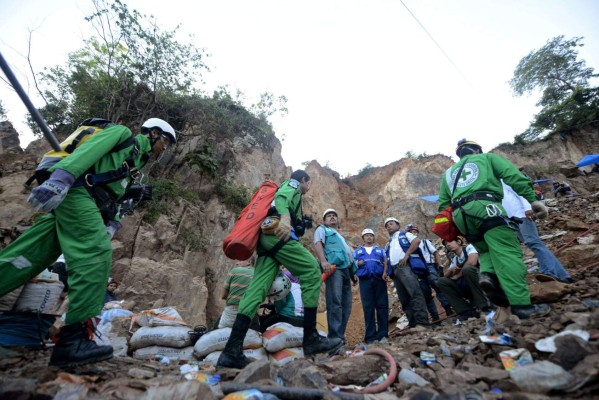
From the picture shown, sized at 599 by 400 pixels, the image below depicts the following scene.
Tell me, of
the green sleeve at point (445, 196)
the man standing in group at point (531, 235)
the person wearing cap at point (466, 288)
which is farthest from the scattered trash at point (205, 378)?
the man standing in group at point (531, 235)

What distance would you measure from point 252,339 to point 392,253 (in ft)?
9.54

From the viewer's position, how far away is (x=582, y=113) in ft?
63.7

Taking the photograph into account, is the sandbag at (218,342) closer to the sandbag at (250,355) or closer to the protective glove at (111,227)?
the sandbag at (250,355)

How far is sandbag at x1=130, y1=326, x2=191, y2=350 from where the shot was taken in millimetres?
3264

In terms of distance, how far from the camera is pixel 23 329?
101 inches

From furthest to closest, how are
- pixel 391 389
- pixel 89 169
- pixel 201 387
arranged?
pixel 89 169
pixel 391 389
pixel 201 387

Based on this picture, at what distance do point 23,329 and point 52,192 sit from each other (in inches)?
57.7

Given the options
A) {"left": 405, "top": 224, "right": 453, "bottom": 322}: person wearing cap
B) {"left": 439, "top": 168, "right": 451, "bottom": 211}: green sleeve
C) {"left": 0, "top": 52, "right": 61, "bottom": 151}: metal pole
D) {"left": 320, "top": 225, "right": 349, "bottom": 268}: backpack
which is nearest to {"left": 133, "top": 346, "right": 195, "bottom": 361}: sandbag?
{"left": 320, "top": 225, "right": 349, "bottom": 268}: backpack

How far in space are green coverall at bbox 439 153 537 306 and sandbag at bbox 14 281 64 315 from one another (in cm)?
384

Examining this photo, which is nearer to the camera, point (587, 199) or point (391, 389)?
point (391, 389)

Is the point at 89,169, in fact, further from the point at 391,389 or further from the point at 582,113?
the point at 582,113

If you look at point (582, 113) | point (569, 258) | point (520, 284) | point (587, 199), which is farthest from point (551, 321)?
point (582, 113)

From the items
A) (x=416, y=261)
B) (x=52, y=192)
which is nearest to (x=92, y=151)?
(x=52, y=192)

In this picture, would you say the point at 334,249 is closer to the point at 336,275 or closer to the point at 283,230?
the point at 336,275
